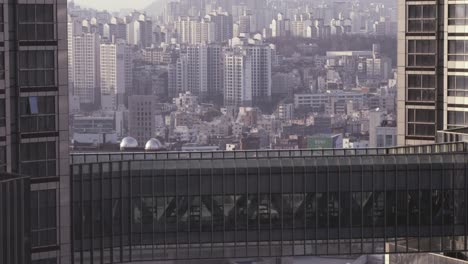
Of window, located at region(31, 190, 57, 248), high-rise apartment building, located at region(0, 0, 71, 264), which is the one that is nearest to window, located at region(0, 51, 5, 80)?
high-rise apartment building, located at region(0, 0, 71, 264)

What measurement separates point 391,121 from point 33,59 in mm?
163785

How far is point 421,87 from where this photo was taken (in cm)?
3853

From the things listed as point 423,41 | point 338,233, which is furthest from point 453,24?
point 338,233

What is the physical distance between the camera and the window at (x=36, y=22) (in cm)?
2814

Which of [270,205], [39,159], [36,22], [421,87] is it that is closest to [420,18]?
[421,87]

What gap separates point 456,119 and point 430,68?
4.82 feet

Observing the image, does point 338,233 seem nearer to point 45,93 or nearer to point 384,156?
point 384,156

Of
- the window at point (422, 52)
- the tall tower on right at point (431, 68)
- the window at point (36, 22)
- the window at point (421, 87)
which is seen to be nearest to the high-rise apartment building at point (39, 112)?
the window at point (36, 22)

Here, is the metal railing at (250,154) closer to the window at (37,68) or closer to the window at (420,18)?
the window at (37,68)

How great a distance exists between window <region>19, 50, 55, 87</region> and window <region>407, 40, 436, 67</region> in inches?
489

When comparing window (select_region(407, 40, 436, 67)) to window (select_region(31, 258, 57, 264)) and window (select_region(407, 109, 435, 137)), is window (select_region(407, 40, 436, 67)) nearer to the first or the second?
window (select_region(407, 109, 435, 137))

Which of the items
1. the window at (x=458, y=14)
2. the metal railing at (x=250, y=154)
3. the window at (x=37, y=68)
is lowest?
the metal railing at (x=250, y=154)

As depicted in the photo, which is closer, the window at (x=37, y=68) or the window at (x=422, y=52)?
the window at (x=37, y=68)

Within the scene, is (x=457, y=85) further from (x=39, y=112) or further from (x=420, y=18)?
(x=39, y=112)
